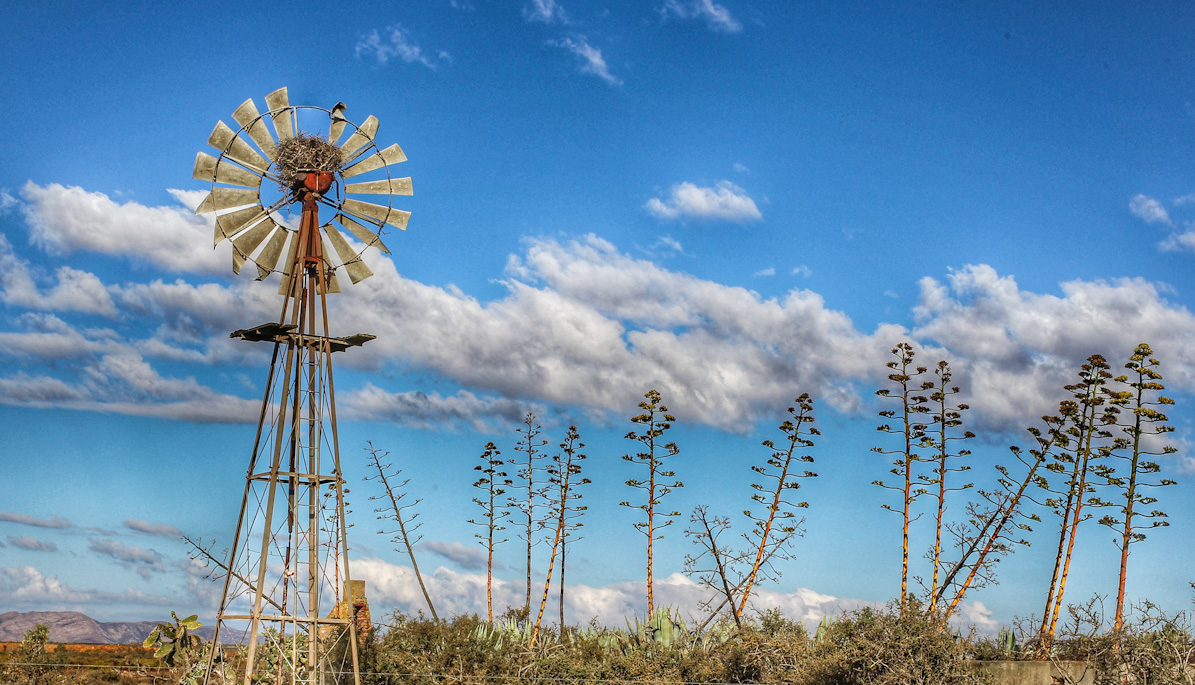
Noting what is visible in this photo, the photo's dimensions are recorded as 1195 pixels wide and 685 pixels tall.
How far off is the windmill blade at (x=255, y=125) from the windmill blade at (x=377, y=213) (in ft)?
4.52

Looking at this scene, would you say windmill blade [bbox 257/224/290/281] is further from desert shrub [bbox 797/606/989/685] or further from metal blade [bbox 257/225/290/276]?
desert shrub [bbox 797/606/989/685]

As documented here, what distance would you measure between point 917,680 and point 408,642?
9049 millimetres

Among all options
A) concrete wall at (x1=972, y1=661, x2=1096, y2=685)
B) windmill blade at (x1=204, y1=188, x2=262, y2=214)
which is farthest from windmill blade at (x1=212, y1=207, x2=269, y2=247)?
concrete wall at (x1=972, y1=661, x2=1096, y2=685)

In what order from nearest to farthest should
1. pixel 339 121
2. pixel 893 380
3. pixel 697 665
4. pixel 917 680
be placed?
pixel 917 680, pixel 339 121, pixel 697 665, pixel 893 380

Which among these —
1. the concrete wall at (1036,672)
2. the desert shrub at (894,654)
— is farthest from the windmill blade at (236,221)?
the concrete wall at (1036,672)

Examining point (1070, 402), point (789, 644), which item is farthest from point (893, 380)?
point (789, 644)

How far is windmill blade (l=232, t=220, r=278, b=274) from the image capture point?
45.3ft

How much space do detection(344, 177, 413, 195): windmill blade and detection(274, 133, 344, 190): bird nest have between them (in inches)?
26.7

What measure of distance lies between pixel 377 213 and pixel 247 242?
199 cm

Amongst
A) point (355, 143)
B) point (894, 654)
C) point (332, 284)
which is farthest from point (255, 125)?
point (894, 654)

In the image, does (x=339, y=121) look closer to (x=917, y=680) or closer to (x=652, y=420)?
(x=652, y=420)

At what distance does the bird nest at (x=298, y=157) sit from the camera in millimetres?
13844

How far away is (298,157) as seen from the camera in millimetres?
13820

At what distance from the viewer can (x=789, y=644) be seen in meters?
14.8
